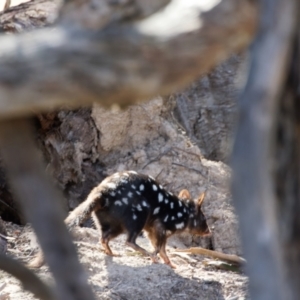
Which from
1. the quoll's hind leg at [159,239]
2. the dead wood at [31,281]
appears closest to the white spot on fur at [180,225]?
the quoll's hind leg at [159,239]

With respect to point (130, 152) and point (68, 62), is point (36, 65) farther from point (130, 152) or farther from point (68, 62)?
→ point (130, 152)

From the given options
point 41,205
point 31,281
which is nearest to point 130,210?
point 31,281

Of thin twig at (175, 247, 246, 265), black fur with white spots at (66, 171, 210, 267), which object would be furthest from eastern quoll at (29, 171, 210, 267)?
thin twig at (175, 247, 246, 265)

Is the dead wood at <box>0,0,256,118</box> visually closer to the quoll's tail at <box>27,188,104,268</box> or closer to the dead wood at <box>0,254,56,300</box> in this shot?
the dead wood at <box>0,254,56,300</box>

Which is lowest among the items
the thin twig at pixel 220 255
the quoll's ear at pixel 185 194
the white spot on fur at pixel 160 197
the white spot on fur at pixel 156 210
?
the thin twig at pixel 220 255

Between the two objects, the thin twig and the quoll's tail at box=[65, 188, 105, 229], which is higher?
the quoll's tail at box=[65, 188, 105, 229]

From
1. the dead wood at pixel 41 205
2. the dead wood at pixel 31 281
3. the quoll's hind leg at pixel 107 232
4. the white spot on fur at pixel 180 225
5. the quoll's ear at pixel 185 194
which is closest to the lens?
the dead wood at pixel 41 205

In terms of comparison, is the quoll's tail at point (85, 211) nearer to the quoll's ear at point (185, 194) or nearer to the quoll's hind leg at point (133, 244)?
the quoll's hind leg at point (133, 244)
